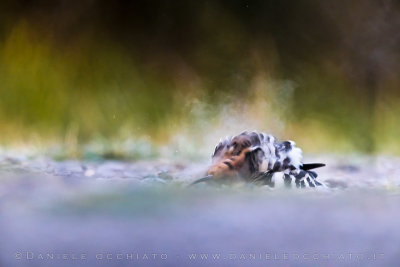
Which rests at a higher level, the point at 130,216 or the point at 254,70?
the point at 254,70

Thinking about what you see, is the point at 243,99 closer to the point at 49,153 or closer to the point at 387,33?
the point at 387,33

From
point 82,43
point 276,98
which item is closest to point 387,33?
point 276,98

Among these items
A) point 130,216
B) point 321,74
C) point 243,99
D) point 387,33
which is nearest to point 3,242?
point 130,216

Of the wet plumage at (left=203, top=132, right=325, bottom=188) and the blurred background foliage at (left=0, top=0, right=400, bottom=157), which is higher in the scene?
the blurred background foliage at (left=0, top=0, right=400, bottom=157)

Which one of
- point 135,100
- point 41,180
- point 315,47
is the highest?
point 315,47

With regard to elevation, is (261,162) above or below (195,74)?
below

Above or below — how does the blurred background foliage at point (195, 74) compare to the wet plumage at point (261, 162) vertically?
above

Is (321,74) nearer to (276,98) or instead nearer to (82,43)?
(276,98)
